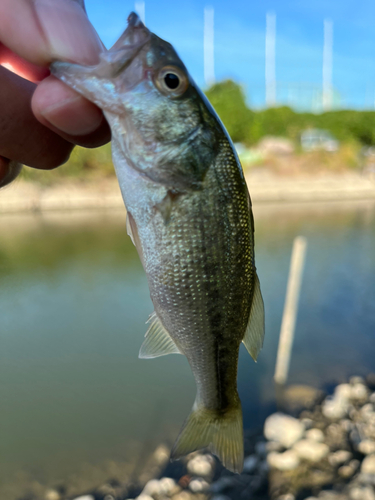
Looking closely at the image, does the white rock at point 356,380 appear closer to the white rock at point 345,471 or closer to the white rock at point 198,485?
the white rock at point 345,471

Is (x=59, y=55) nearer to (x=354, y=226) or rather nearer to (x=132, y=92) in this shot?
(x=132, y=92)

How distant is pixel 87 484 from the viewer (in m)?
5.18

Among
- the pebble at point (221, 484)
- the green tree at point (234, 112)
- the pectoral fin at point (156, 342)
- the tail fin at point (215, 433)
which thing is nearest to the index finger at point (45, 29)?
the pectoral fin at point (156, 342)

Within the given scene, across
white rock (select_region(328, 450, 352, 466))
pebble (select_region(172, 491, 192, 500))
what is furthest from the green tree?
pebble (select_region(172, 491, 192, 500))

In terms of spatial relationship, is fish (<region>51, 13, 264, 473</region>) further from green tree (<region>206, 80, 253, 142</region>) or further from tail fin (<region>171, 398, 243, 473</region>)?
green tree (<region>206, 80, 253, 142</region>)

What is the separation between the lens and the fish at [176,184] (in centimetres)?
124

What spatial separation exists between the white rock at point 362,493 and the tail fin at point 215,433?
3.83 meters

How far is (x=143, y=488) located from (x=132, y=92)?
5352 millimetres

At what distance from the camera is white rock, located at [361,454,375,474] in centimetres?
471

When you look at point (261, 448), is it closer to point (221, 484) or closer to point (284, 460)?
point (284, 460)

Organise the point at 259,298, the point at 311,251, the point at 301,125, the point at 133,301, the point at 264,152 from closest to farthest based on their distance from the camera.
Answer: the point at 259,298, the point at 133,301, the point at 311,251, the point at 264,152, the point at 301,125

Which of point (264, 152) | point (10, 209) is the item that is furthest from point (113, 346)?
point (264, 152)

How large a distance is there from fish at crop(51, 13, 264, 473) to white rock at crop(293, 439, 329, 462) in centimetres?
477

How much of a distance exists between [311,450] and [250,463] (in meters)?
0.88
